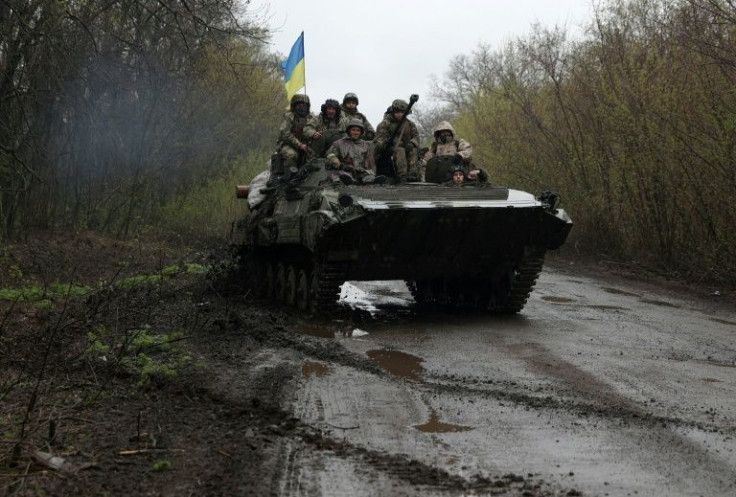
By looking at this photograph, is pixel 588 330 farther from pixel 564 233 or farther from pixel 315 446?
pixel 315 446

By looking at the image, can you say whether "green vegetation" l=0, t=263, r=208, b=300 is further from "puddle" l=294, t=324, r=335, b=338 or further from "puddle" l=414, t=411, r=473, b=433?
"puddle" l=414, t=411, r=473, b=433

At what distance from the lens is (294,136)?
14.1 meters

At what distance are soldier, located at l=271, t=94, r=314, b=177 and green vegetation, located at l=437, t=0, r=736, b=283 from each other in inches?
221

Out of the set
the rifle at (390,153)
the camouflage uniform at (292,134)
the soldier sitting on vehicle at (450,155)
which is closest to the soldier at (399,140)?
the rifle at (390,153)

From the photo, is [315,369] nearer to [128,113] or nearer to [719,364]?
[719,364]

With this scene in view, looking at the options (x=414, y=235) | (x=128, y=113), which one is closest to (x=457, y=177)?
(x=414, y=235)

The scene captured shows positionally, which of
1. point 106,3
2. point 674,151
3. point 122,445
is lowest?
point 122,445

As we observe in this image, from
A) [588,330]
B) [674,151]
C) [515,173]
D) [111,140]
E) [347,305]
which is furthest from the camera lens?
[515,173]

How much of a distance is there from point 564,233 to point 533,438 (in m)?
5.73

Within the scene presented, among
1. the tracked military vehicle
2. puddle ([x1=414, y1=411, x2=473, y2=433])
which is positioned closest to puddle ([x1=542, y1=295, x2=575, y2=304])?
the tracked military vehicle

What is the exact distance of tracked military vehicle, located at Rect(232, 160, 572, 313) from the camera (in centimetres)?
1069

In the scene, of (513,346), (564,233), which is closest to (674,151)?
(564,233)

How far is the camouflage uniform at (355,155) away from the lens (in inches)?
499

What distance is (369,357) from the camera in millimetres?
8906
